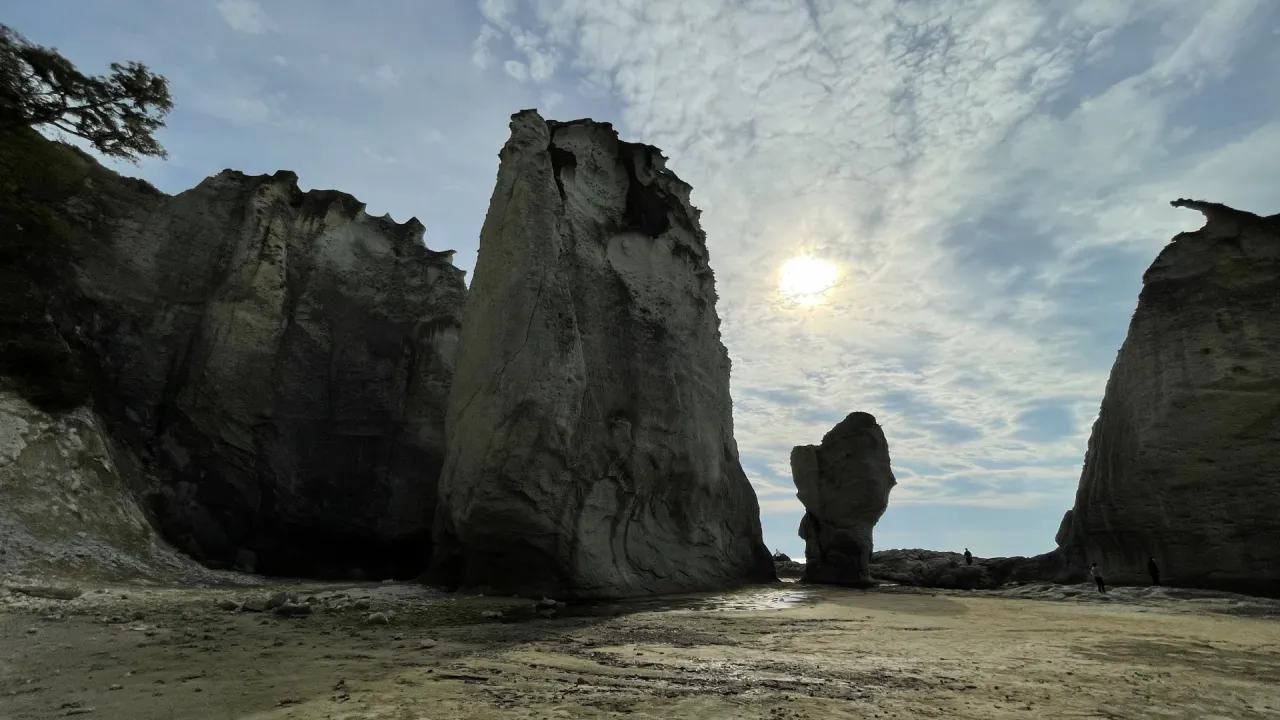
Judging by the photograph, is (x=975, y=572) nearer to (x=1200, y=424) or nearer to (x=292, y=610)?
(x=1200, y=424)

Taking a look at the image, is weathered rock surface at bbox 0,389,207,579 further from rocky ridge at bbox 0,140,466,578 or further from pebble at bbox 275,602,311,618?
pebble at bbox 275,602,311,618

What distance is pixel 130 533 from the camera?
13148mm

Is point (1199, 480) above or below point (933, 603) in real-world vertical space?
above

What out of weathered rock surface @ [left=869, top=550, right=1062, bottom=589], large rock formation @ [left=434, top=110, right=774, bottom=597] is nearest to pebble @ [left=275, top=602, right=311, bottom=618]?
large rock formation @ [left=434, top=110, right=774, bottom=597]

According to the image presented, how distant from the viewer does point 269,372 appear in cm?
1897

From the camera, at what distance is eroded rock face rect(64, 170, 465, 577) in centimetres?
1691

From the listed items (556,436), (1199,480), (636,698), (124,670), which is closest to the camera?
(636,698)

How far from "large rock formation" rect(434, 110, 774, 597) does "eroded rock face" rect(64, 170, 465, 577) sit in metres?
5.53

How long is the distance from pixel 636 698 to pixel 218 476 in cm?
1665

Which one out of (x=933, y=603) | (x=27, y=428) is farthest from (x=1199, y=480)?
(x=27, y=428)

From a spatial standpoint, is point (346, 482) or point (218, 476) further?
point (346, 482)

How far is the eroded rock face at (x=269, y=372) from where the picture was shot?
666 inches

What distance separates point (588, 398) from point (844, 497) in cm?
1331

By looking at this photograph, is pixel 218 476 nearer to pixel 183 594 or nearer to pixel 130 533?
pixel 130 533
